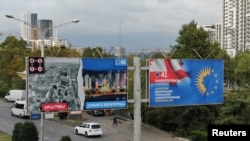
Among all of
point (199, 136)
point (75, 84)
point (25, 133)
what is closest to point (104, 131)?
point (199, 136)

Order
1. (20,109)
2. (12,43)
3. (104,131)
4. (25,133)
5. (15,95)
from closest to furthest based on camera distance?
1. (25,133)
2. (104,131)
3. (20,109)
4. (15,95)
5. (12,43)

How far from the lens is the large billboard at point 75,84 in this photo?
1670 centimetres

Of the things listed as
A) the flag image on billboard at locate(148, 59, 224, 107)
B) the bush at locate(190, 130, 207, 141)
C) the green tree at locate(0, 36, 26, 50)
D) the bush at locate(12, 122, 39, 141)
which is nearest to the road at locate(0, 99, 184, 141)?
the bush at locate(190, 130, 207, 141)

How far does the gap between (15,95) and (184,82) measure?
46.7m

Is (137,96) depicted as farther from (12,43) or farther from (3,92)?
(12,43)

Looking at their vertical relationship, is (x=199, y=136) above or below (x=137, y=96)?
below

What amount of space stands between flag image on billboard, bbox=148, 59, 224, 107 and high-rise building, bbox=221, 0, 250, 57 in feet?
478

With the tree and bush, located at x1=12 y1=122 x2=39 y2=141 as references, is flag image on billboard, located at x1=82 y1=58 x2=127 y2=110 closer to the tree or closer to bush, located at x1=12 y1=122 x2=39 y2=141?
bush, located at x1=12 y1=122 x2=39 y2=141

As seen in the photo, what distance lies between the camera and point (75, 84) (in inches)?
677

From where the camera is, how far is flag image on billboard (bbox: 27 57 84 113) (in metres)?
16.6

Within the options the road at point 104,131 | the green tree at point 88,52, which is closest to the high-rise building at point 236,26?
the green tree at point 88,52

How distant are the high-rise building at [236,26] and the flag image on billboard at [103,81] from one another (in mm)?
148461

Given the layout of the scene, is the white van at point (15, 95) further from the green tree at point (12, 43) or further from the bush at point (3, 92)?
the green tree at point (12, 43)

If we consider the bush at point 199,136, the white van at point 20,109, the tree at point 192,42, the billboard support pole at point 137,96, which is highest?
the tree at point 192,42
